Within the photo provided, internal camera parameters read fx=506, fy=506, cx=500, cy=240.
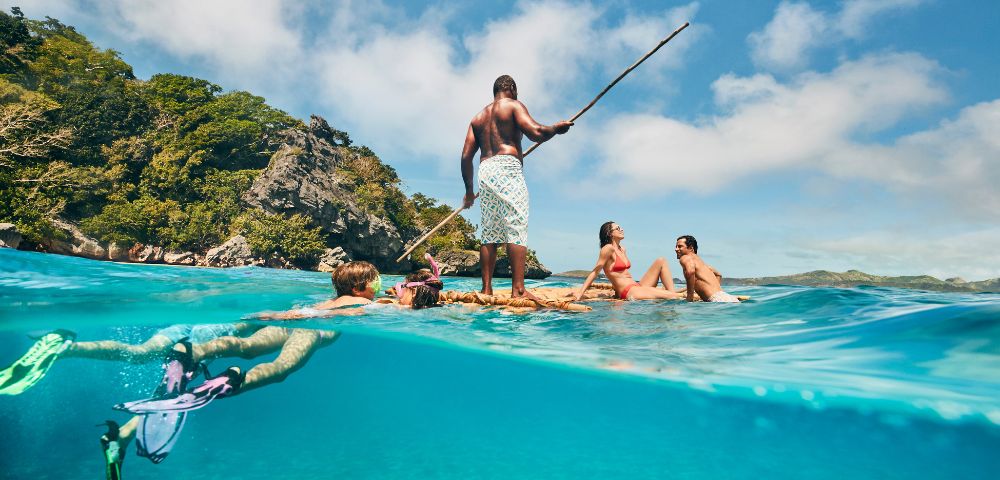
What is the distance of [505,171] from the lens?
20.5 feet

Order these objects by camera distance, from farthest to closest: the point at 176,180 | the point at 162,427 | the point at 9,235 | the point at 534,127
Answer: the point at 176,180
the point at 9,235
the point at 534,127
the point at 162,427

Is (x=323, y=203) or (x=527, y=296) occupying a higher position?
(x=323, y=203)

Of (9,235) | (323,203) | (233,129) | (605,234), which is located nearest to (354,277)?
(605,234)

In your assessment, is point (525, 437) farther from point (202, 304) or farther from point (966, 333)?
point (966, 333)

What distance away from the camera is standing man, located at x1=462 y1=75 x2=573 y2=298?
20.3 ft

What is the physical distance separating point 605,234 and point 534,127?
3.07 meters

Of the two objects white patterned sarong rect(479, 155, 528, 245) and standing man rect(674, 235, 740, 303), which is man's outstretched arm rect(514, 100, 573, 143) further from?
standing man rect(674, 235, 740, 303)

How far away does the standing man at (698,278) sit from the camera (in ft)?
26.4

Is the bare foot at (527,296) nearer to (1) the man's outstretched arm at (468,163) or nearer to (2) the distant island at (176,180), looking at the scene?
(1) the man's outstretched arm at (468,163)

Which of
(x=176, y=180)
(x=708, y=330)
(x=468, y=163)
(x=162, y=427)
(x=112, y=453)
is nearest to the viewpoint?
(x=112, y=453)

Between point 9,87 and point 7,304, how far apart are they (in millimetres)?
35344

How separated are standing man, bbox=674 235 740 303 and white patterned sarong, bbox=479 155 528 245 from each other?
3.29m

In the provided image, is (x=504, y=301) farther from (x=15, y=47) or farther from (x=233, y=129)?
(x=15, y=47)

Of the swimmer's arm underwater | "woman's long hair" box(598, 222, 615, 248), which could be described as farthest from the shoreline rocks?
"woman's long hair" box(598, 222, 615, 248)
